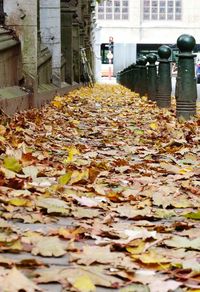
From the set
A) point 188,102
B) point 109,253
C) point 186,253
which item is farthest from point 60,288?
point 188,102

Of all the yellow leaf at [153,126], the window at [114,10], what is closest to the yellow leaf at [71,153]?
the yellow leaf at [153,126]

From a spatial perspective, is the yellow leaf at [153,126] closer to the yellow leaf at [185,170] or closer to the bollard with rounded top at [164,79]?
the bollard with rounded top at [164,79]

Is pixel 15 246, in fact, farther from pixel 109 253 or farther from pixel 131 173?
pixel 131 173

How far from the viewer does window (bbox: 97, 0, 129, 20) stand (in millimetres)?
84938

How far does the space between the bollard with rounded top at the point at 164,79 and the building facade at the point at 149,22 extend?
229 ft

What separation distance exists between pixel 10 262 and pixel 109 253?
1.36ft

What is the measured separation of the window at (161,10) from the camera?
83.3m

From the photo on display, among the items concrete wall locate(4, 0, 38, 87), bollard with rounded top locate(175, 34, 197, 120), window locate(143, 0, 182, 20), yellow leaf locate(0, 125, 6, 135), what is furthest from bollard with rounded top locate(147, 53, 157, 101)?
window locate(143, 0, 182, 20)

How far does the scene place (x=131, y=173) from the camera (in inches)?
211

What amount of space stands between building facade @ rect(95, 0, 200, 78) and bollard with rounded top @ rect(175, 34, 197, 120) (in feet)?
241

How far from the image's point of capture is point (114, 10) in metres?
85.8

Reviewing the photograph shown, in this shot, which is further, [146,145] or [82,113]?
[82,113]

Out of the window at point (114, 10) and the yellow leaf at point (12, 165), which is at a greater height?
the yellow leaf at point (12, 165)

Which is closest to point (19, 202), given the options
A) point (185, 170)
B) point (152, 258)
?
point (152, 258)
